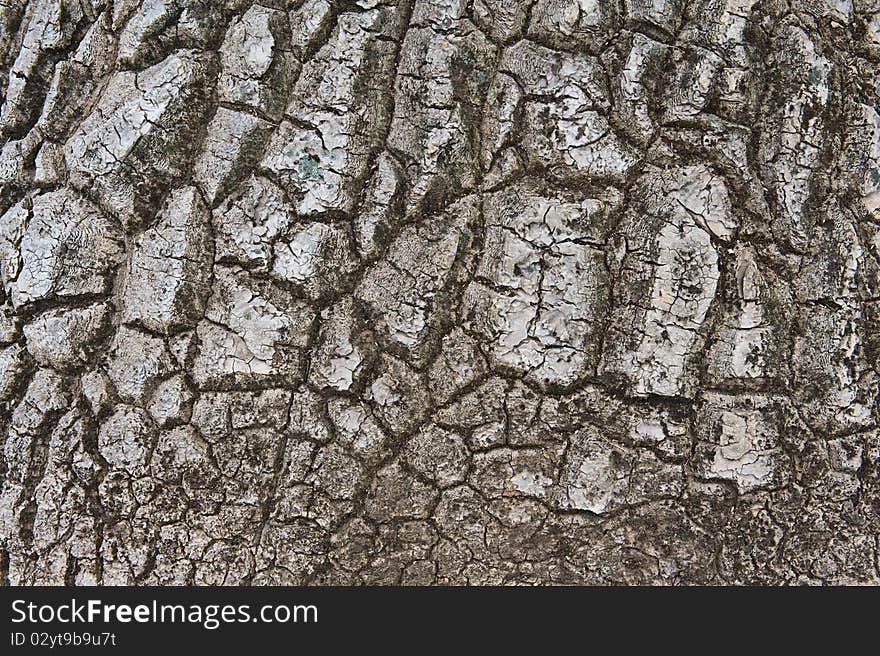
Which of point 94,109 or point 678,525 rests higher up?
point 94,109

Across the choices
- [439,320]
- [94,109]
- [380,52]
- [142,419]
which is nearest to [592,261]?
[439,320]

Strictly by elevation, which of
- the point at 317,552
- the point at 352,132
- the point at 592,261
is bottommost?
the point at 317,552

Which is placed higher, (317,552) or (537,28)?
(537,28)

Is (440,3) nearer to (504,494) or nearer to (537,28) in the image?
(537,28)

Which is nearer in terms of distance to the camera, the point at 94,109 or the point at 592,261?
the point at 592,261

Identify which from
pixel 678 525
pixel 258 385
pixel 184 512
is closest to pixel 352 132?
pixel 258 385

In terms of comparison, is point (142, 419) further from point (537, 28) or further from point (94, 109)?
point (537, 28)
